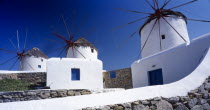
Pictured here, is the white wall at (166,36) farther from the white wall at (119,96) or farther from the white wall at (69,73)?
the white wall at (119,96)

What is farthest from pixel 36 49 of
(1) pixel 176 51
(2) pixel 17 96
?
(1) pixel 176 51

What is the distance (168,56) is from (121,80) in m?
6.06

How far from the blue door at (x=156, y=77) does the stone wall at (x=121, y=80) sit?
3601 mm

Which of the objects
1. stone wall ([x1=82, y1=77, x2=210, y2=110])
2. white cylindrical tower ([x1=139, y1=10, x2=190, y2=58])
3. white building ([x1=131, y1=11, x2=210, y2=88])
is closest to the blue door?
white building ([x1=131, y1=11, x2=210, y2=88])

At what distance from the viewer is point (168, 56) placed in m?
9.31

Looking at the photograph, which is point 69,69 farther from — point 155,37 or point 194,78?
point 194,78

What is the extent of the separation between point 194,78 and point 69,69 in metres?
8.12

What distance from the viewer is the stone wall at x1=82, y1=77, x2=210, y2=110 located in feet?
15.3

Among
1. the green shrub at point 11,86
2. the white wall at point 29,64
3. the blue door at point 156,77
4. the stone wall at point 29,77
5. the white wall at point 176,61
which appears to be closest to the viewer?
the white wall at point 176,61

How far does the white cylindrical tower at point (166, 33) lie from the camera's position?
41.1 ft

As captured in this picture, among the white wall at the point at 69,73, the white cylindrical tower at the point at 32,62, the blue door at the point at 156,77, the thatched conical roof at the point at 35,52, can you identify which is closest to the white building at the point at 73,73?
the white wall at the point at 69,73

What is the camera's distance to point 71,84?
11.8 metres

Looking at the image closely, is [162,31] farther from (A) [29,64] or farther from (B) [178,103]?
(A) [29,64]

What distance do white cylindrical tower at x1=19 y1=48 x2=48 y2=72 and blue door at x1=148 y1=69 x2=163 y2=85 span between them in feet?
55.1
